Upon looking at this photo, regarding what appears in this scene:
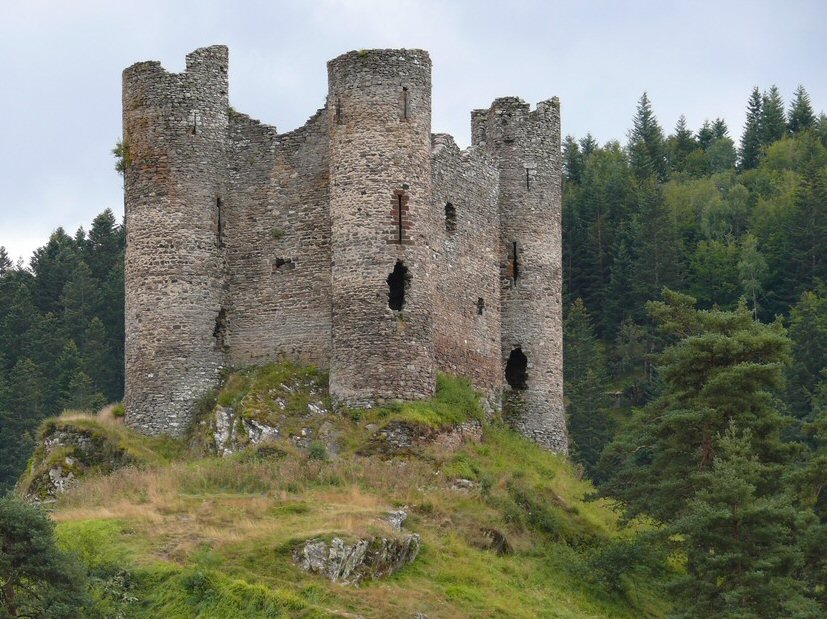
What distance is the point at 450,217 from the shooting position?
46.6 metres

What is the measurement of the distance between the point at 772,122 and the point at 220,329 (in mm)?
86357

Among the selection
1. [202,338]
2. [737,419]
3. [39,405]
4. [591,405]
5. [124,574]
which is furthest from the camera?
[39,405]

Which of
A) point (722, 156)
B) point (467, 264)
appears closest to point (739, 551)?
point (467, 264)

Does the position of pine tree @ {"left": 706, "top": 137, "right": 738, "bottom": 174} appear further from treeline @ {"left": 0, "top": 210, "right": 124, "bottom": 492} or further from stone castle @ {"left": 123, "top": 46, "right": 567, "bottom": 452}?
stone castle @ {"left": 123, "top": 46, "right": 567, "bottom": 452}

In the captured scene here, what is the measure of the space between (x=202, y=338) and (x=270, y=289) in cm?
198

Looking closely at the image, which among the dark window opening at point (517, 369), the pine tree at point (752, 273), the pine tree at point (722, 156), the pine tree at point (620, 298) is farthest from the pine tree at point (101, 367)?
the pine tree at point (722, 156)

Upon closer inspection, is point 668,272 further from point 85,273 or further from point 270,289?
point 270,289

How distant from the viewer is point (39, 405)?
74.5m

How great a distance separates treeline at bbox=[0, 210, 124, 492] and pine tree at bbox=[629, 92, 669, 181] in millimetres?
31376

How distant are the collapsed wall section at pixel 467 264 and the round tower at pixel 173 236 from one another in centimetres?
522

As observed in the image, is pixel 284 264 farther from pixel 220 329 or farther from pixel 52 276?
pixel 52 276

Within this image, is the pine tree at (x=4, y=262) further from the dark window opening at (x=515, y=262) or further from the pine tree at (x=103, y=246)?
the dark window opening at (x=515, y=262)

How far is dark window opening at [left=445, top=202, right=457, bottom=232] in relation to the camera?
4641 centimetres

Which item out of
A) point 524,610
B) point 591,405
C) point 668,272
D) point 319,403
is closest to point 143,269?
point 319,403
